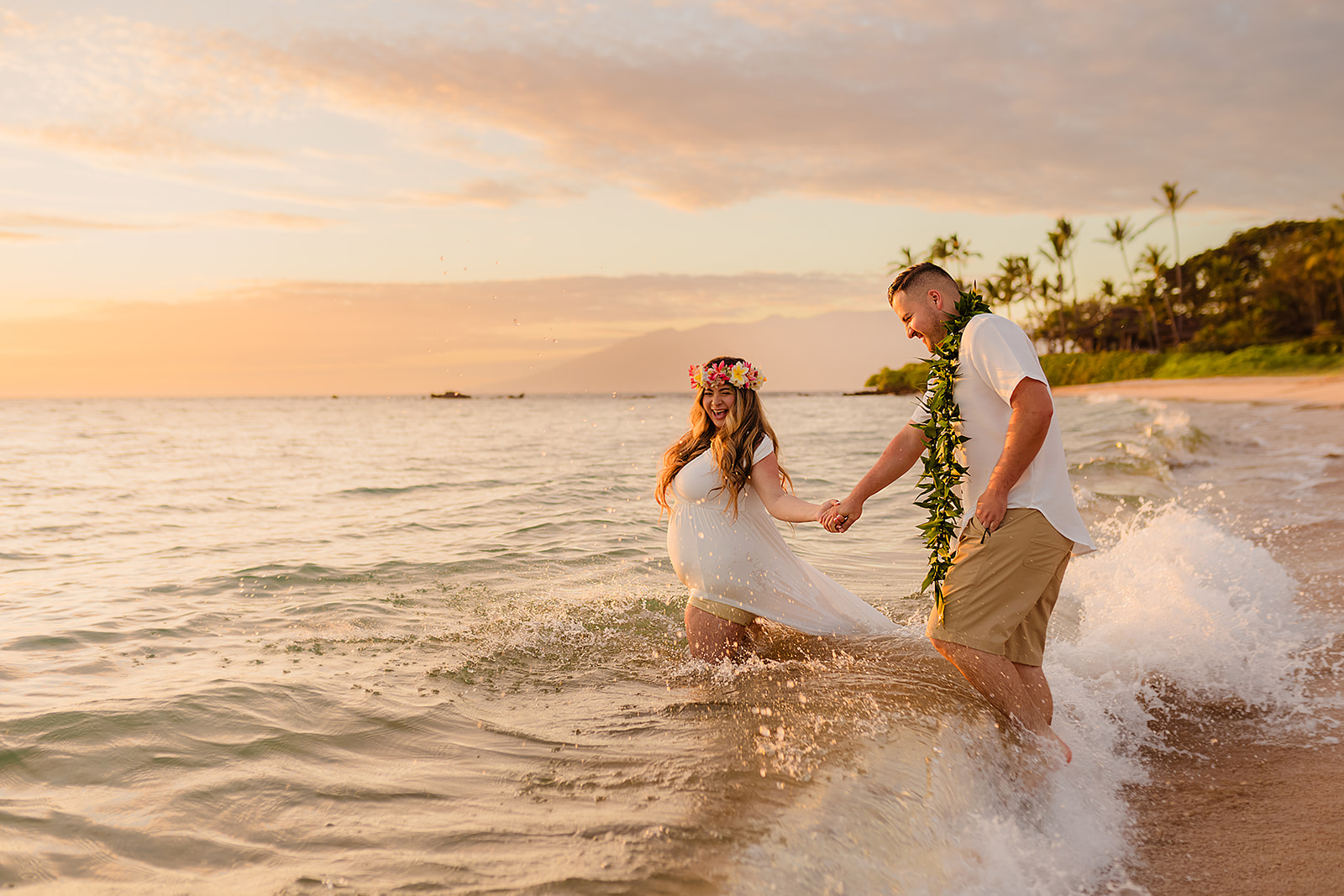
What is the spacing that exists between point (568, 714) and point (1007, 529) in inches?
114

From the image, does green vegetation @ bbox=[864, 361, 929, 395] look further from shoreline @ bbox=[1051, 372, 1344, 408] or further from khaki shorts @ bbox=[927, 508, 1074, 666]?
khaki shorts @ bbox=[927, 508, 1074, 666]

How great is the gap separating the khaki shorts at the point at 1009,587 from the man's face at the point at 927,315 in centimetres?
104

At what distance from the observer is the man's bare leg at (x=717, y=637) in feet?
18.6

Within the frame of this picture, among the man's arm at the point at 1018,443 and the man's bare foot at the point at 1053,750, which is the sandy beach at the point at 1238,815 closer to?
the man's bare foot at the point at 1053,750

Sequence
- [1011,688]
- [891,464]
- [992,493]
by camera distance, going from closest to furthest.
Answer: [992,493], [1011,688], [891,464]

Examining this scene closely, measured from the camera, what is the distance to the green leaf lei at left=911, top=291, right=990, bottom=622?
4227 mm

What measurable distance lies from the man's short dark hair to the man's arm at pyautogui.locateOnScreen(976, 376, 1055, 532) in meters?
0.81

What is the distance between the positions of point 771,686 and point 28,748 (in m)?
4.29

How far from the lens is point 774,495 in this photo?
18.0 ft

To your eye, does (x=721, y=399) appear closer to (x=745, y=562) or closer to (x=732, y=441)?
(x=732, y=441)

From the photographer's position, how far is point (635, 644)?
6605 millimetres

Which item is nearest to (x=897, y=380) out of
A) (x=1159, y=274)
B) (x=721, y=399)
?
(x=1159, y=274)

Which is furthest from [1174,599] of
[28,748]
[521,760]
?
[28,748]

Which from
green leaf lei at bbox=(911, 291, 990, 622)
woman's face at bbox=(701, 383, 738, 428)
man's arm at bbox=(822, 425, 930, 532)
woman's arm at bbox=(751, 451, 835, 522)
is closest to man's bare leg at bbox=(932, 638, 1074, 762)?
green leaf lei at bbox=(911, 291, 990, 622)
